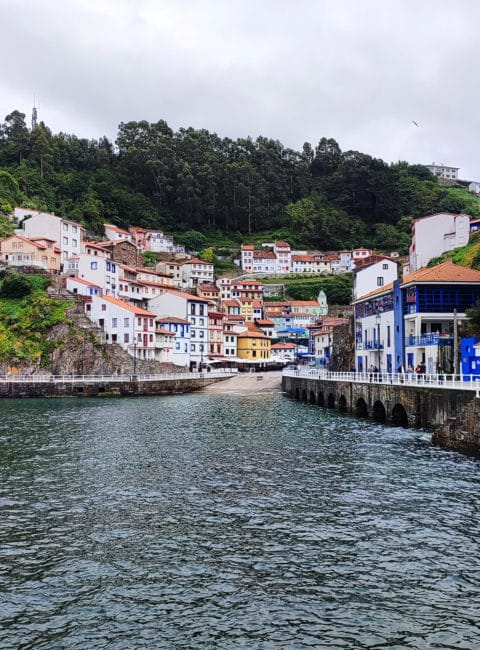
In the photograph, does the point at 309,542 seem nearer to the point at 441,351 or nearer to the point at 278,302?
the point at 441,351

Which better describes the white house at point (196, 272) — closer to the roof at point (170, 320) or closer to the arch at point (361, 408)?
the roof at point (170, 320)

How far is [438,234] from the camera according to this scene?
→ 8556 cm

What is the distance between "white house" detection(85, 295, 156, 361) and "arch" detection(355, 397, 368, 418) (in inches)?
1763

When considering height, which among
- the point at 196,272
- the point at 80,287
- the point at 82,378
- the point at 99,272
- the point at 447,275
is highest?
the point at 196,272

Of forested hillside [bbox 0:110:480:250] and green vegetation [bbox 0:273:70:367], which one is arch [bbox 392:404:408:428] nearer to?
green vegetation [bbox 0:273:70:367]

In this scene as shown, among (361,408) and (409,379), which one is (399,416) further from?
(361,408)

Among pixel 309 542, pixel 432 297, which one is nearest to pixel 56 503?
pixel 309 542

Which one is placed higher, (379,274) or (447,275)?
(379,274)

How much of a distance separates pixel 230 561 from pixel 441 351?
36959 millimetres

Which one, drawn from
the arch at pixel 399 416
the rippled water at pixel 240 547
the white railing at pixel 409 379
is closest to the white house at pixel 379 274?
the white railing at pixel 409 379

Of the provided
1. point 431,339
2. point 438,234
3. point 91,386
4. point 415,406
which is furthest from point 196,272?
point 415,406

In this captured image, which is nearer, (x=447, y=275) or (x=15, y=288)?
(x=447, y=275)

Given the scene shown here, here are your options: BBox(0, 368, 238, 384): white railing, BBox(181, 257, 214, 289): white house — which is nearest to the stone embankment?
BBox(0, 368, 238, 384): white railing

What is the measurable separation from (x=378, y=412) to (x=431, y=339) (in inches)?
308
